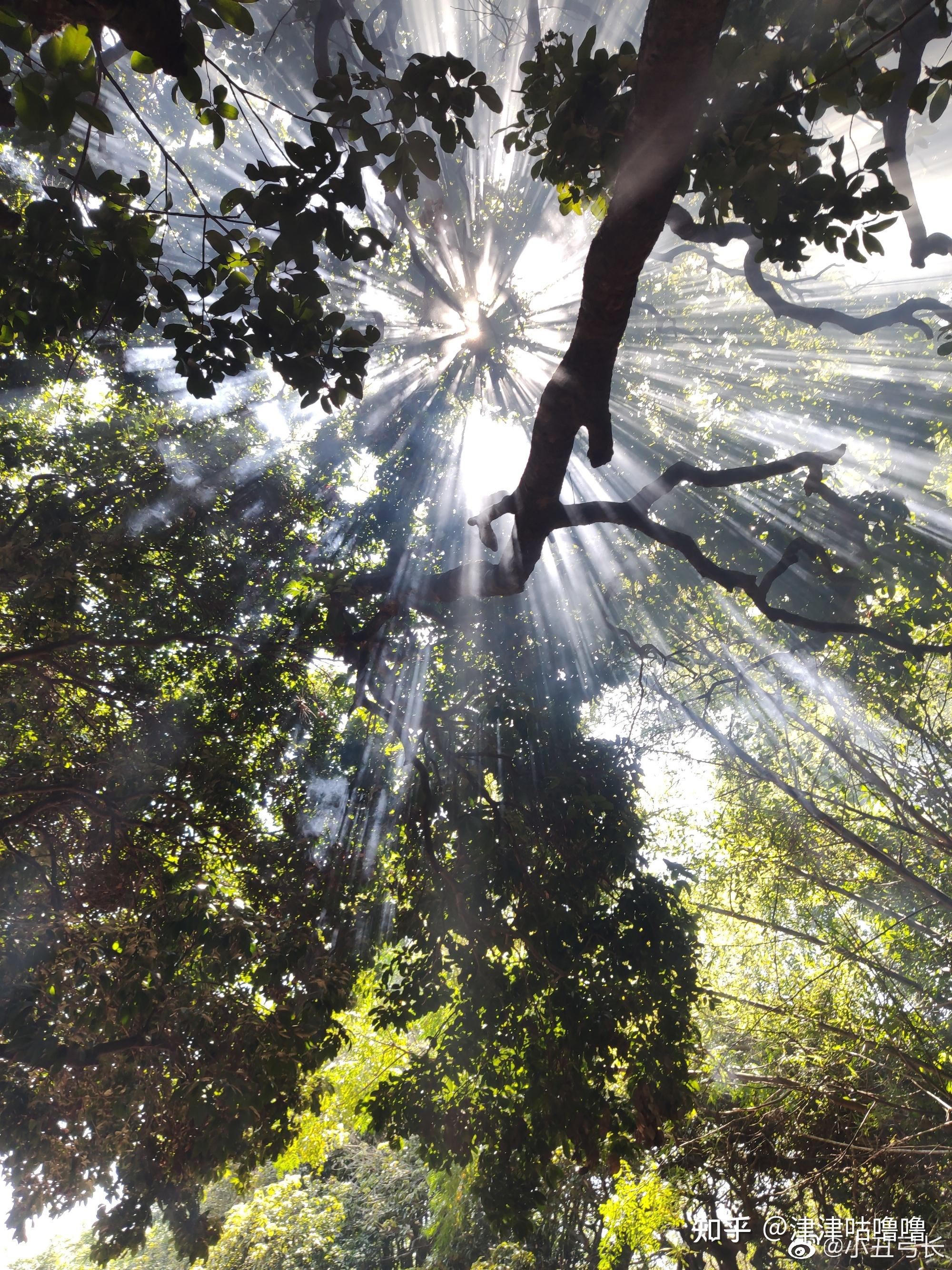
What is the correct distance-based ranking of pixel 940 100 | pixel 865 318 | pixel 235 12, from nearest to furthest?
pixel 235 12, pixel 940 100, pixel 865 318

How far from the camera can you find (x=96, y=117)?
1.98 m

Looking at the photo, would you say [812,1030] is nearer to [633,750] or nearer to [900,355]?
[633,750]

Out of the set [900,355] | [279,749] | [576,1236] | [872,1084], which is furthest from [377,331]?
[576,1236]

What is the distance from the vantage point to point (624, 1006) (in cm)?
479

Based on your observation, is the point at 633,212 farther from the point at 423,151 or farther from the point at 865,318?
the point at 865,318

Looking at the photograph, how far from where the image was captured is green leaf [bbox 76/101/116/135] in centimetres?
187

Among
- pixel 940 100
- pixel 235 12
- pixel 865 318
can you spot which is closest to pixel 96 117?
pixel 235 12

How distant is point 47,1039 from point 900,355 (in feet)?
44.7

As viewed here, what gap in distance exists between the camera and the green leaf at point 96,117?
1.87 m

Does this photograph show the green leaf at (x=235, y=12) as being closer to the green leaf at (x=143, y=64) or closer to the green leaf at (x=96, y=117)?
the green leaf at (x=143, y=64)

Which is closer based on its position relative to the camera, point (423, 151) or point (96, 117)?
point (96, 117)

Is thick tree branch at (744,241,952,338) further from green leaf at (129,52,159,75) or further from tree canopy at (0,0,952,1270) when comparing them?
green leaf at (129,52,159,75)

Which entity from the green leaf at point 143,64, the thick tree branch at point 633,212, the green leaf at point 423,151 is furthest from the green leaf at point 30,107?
the thick tree branch at point 633,212

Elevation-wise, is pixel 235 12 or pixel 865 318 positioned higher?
pixel 865 318
